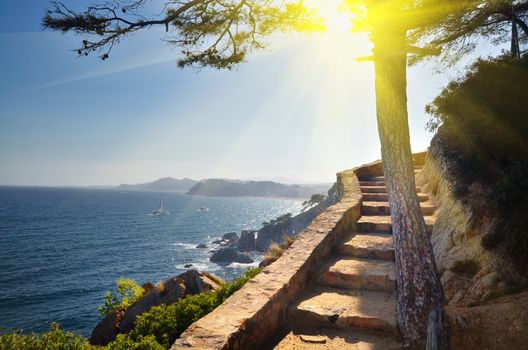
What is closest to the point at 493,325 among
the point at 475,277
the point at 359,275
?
the point at 475,277

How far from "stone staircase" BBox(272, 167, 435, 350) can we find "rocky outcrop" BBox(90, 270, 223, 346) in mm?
6855

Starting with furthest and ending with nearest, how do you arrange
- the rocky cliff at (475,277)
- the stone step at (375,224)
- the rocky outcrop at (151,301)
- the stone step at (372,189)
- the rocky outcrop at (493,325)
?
1. the rocky outcrop at (151,301)
2. the stone step at (372,189)
3. the stone step at (375,224)
4. the rocky cliff at (475,277)
5. the rocky outcrop at (493,325)

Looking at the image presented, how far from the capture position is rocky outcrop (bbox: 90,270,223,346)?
11.0 meters

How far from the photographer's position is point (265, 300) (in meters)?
3.97

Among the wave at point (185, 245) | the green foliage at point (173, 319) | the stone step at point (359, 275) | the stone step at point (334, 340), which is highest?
the stone step at point (359, 275)

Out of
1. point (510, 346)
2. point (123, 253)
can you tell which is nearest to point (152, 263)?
point (123, 253)

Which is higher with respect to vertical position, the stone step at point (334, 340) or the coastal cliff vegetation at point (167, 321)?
the stone step at point (334, 340)

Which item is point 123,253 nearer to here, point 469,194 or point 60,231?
point 60,231

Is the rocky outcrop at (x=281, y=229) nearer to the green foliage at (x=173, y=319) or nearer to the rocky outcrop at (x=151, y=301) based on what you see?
the rocky outcrop at (x=151, y=301)

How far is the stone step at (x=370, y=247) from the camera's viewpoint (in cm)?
607

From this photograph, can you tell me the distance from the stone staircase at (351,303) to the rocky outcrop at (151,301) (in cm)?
686

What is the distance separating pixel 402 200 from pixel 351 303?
1.68 meters

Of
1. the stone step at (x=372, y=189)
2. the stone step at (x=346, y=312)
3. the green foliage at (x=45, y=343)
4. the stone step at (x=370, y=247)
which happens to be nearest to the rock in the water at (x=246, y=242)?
the green foliage at (x=45, y=343)

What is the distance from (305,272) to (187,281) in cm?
797
